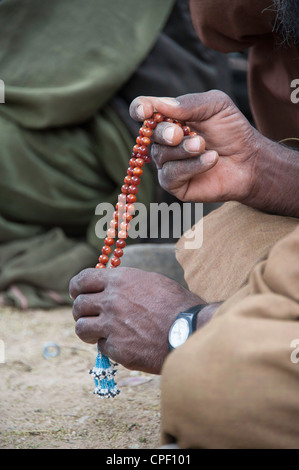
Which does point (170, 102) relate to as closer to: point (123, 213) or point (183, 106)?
point (183, 106)

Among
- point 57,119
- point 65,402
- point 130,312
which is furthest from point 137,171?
point 57,119

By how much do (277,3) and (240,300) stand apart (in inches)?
32.2

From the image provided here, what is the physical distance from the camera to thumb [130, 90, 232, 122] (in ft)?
4.58

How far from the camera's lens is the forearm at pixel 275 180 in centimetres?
162

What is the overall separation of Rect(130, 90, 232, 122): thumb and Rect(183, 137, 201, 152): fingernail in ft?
0.22

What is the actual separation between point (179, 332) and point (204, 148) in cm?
43

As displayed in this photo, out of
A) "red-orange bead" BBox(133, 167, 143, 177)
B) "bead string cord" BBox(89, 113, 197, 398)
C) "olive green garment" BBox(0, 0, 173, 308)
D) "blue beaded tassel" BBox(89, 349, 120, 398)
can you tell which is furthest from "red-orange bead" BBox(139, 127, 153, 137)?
"olive green garment" BBox(0, 0, 173, 308)

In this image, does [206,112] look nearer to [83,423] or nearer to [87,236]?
[83,423]

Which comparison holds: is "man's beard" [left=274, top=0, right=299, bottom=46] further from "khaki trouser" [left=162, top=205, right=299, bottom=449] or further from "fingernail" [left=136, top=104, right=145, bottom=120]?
"khaki trouser" [left=162, top=205, right=299, bottom=449]

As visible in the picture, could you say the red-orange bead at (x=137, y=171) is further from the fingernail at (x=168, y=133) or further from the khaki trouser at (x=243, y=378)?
the khaki trouser at (x=243, y=378)

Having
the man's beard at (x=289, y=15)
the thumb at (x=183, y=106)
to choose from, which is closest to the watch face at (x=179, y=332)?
the thumb at (x=183, y=106)

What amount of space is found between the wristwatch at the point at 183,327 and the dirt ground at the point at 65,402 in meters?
0.46
